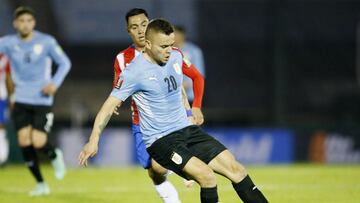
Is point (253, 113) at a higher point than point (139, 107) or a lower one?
lower

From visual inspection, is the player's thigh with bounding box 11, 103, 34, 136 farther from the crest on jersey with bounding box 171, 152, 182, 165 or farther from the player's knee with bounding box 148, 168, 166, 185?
the crest on jersey with bounding box 171, 152, 182, 165

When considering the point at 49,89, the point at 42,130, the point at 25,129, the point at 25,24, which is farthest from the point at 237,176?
the point at 25,24

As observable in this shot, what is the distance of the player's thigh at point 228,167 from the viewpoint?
7742mm

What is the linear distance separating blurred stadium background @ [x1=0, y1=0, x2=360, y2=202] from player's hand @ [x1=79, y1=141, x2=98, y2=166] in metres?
11.5

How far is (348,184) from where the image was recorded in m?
12.6

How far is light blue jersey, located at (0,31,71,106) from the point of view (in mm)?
11656

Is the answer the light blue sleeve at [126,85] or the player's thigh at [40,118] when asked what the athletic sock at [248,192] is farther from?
the player's thigh at [40,118]

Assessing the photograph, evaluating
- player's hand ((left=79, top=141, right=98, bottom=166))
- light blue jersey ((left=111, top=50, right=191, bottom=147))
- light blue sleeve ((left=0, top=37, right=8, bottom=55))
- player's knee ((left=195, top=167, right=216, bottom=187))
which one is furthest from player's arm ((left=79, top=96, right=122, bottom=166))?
light blue sleeve ((left=0, top=37, right=8, bottom=55))

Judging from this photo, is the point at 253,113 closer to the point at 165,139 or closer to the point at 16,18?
the point at 16,18

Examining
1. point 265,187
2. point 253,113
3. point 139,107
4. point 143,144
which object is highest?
point 139,107

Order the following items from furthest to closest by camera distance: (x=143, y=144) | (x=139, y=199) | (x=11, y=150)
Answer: (x=11, y=150) < (x=139, y=199) < (x=143, y=144)

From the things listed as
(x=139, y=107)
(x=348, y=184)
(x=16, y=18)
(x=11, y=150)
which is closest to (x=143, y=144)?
(x=139, y=107)

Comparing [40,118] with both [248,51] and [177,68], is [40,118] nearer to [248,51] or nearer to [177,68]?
[177,68]

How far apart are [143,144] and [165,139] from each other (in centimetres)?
81
